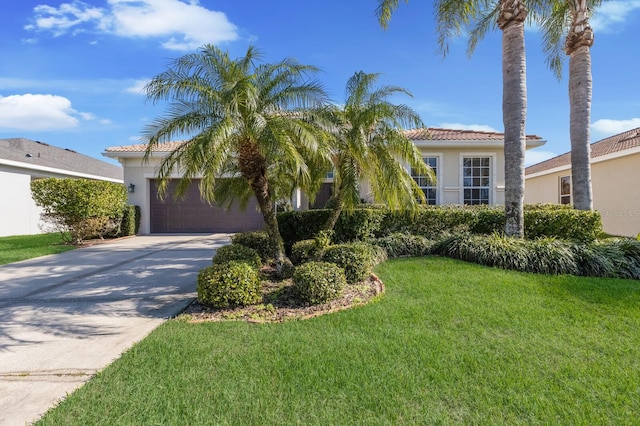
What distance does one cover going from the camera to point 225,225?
17.0 m

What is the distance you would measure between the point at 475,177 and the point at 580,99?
14.9 ft

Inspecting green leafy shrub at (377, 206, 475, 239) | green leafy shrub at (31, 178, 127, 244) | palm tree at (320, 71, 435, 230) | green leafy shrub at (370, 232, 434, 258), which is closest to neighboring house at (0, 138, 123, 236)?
green leafy shrub at (31, 178, 127, 244)

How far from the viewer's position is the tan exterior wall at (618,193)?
13525mm

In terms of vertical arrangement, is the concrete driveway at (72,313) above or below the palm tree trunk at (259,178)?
below

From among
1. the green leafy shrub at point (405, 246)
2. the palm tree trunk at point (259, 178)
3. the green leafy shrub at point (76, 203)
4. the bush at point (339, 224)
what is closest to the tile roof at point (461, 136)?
the bush at point (339, 224)

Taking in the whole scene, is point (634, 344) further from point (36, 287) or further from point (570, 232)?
point (36, 287)

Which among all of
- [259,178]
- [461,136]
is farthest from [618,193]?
[259,178]

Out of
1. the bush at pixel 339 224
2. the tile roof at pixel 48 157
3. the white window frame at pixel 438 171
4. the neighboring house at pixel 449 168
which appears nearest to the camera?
the bush at pixel 339 224

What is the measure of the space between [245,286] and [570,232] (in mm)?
9464

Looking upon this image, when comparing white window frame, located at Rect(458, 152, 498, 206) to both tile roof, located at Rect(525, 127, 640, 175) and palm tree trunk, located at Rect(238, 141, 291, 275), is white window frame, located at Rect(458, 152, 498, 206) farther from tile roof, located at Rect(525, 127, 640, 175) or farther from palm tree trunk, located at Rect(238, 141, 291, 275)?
palm tree trunk, located at Rect(238, 141, 291, 275)

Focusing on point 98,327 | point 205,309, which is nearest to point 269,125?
point 205,309

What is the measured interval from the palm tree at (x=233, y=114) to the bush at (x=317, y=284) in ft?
5.90

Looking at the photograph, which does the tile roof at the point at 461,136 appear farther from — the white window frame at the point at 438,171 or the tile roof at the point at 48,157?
the tile roof at the point at 48,157

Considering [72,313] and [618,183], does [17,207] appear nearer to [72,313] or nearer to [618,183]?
[72,313]
